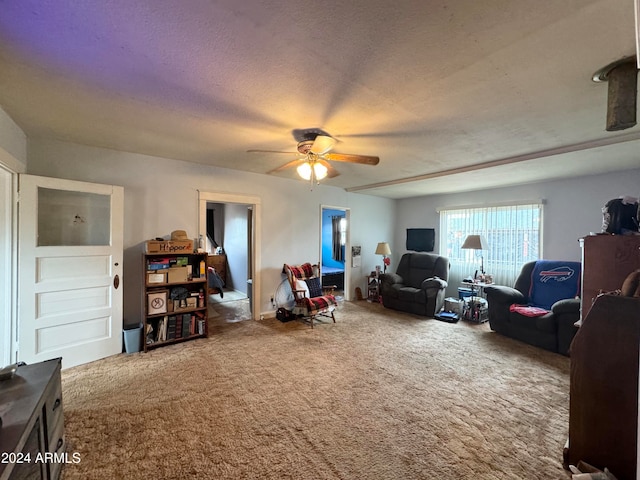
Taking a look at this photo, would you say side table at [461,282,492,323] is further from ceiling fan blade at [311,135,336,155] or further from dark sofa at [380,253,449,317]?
ceiling fan blade at [311,135,336,155]

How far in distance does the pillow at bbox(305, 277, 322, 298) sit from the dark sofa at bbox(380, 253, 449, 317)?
1.35m

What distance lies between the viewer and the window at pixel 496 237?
15.2 ft

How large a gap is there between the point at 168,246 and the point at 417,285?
4.36 metres

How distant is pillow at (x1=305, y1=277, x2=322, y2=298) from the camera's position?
4691 mm

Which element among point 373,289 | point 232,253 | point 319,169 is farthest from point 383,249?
point 232,253

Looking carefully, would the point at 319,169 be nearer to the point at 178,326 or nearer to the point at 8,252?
the point at 178,326

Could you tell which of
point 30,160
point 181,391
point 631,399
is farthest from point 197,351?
point 631,399

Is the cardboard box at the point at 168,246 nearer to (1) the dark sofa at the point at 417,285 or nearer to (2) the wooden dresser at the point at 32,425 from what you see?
(2) the wooden dresser at the point at 32,425

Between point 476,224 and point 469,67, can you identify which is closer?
point 469,67

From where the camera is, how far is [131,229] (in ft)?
11.2

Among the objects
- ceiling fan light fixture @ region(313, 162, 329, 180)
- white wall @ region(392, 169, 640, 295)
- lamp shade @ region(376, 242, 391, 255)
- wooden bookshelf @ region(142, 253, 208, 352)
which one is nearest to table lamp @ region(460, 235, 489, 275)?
white wall @ region(392, 169, 640, 295)

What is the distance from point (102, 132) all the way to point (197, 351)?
256cm

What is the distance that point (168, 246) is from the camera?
3.34 metres

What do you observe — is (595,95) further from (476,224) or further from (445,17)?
(476,224)
